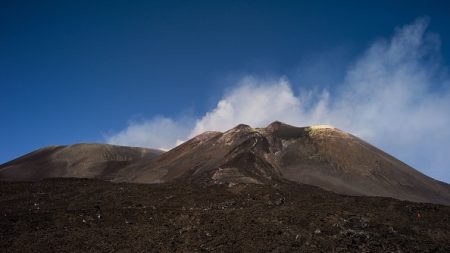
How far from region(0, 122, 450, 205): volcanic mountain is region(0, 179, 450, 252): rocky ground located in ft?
54.3

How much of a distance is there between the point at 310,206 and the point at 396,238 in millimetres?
8510

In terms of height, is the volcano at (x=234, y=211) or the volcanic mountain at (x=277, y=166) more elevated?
the volcanic mountain at (x=277, y=166)

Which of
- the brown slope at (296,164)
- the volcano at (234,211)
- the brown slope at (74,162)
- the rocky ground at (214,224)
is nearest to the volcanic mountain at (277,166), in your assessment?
the brown slope at (296,164)

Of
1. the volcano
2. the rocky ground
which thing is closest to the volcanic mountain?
the volcano

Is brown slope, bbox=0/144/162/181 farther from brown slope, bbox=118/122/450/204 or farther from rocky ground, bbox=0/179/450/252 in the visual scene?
rocky ground, bbox=0/179/450/252

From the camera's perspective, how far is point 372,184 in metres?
74.8

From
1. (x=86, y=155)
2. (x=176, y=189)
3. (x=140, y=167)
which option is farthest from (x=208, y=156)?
(x=86, y=155)

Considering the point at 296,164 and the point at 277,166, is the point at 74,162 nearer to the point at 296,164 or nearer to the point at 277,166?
the point at 277,166

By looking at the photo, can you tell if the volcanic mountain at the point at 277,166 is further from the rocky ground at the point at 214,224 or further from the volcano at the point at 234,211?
the rocky ground at the point at 214,224

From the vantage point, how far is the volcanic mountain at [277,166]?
69500 mm

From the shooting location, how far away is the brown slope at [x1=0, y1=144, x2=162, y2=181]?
9866cm

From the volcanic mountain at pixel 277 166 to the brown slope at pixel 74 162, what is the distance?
0.69 ft

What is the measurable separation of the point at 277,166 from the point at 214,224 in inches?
1822

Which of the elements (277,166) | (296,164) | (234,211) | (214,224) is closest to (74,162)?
(277,166)
